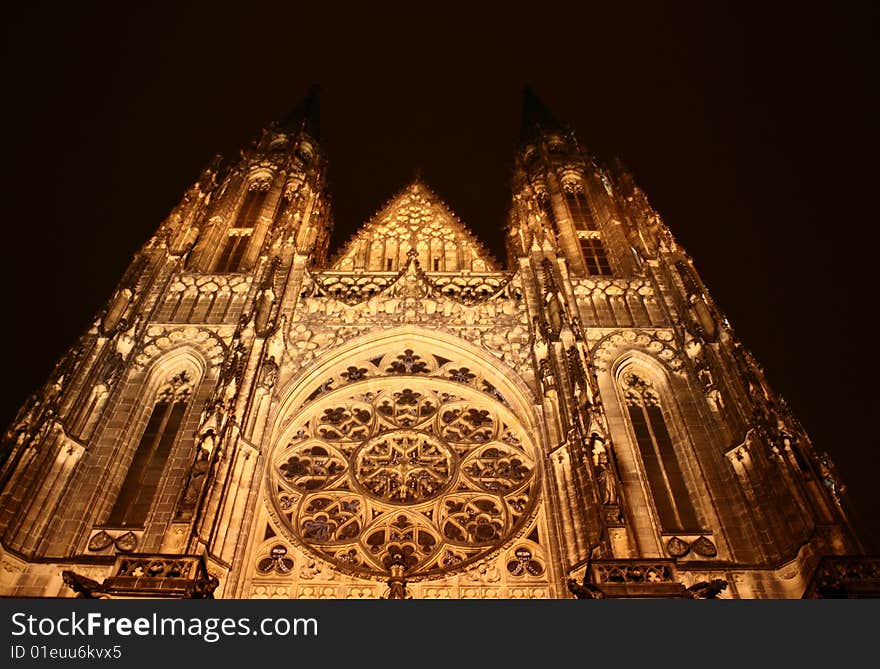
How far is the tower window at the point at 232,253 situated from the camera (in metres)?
20.5

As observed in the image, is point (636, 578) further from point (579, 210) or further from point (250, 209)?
point (250, 209)

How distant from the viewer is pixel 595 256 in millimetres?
21156

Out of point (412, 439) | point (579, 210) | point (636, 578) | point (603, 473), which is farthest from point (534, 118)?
point (636, 578)

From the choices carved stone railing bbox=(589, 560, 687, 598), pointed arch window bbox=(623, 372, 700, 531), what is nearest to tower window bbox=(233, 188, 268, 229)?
pointed arch window bbox=(623, 372, 700, 531)

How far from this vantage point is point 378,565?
42.3 ft

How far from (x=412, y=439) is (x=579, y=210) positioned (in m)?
11.0

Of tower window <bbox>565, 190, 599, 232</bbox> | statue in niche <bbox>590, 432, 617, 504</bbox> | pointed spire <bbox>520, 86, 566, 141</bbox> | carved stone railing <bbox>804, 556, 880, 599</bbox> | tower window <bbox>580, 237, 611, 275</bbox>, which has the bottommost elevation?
carved stone railing <bbox>804, 556, 880, 599</bbox>

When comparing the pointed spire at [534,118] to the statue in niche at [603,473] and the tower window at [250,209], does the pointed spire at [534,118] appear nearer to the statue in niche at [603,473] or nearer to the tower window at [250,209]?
the tower window at [250,209]

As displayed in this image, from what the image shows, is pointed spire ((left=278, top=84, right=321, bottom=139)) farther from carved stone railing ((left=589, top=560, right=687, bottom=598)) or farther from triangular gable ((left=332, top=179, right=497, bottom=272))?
carved stone railing ((left=589, top=560, right=687, bottom=598))

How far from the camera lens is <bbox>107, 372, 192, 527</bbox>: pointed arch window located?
13609mm

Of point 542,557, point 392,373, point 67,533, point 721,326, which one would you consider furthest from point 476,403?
point 67,533

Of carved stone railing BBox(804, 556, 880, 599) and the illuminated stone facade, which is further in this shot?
the illuminated stone facade

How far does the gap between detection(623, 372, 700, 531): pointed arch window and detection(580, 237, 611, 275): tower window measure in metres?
4.42

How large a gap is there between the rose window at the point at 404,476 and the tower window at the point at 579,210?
8.39 meters
